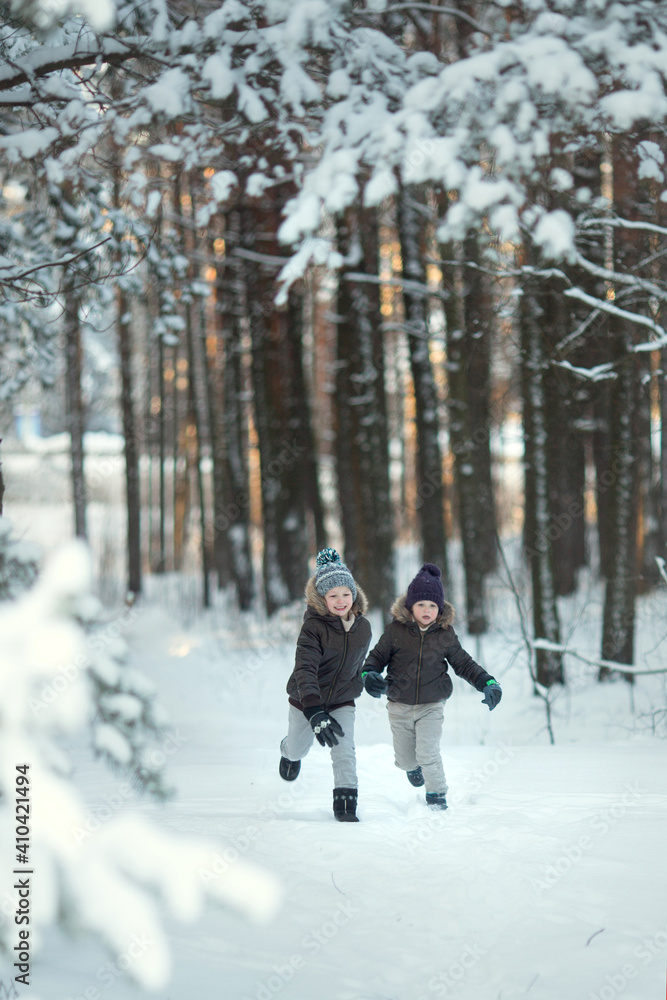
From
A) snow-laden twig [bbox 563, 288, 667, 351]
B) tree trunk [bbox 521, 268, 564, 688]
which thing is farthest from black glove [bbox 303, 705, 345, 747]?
tree trunk [bbox 521, 268, 564, 688]

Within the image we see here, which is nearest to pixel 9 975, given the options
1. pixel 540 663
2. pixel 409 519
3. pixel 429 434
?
pixel 540 663

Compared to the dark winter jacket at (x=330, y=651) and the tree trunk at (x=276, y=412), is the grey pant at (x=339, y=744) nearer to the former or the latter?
the dark winter jacket at (x=330, y=651)

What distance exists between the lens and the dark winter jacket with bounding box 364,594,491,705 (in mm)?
4785

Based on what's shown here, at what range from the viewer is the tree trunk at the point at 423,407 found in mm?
10766

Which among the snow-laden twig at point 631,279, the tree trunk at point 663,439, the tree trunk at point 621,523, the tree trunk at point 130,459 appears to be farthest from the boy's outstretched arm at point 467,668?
the tree trunk at point 130,459

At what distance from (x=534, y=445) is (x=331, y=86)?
187 inches

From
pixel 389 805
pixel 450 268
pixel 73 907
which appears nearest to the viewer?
pixel 73 907

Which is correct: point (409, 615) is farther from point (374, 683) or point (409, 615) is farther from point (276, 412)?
point (276, 412)

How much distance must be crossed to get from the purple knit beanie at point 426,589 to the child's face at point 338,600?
395 mm

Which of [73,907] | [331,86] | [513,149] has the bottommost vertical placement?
[73,907]

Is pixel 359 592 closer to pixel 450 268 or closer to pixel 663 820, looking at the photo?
pixel 663 820

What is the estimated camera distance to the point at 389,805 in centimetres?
485

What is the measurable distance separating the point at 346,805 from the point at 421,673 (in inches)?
35.4

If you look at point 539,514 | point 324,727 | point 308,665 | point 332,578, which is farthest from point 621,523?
point 324,727
